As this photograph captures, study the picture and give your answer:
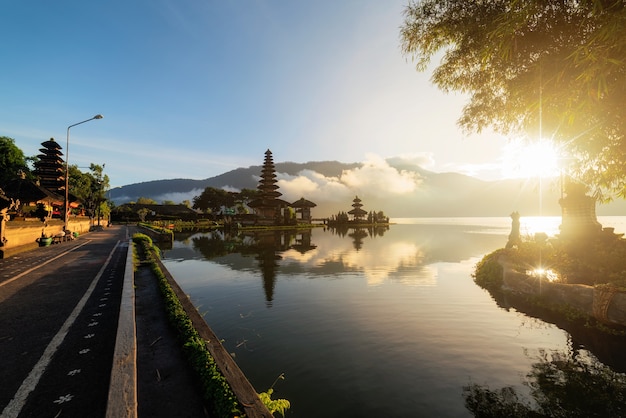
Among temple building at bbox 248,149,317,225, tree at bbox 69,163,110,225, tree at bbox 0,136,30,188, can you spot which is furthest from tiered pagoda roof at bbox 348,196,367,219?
tree at bbox 0,136,30,188

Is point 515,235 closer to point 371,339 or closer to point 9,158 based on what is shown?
point 371,339

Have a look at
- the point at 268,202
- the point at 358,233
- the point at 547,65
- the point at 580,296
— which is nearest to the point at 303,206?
the point at 268,202

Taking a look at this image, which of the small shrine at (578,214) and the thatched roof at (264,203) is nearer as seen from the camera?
A: the small shrine at (578,214)

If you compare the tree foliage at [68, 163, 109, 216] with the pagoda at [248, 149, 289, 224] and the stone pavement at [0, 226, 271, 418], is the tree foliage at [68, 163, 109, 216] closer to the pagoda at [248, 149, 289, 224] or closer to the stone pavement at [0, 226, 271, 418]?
the pagoda at [248, 149, 289, 224]

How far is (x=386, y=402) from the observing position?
4941 mm

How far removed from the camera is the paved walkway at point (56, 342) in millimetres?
3570

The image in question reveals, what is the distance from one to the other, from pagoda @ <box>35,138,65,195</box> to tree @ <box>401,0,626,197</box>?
191 feet

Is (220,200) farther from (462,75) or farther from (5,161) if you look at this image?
(462,75)

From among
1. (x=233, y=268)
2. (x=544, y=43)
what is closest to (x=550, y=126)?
(x=544, y=43)

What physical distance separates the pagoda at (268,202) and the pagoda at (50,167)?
33.9 meters

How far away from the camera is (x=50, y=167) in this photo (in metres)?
47.2

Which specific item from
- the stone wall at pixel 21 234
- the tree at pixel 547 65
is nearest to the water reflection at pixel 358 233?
the tree at pixel 547 65

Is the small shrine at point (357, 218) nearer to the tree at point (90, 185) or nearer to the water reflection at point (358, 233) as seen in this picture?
the water reflection at point (358, 233)

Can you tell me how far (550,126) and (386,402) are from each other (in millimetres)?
8788
